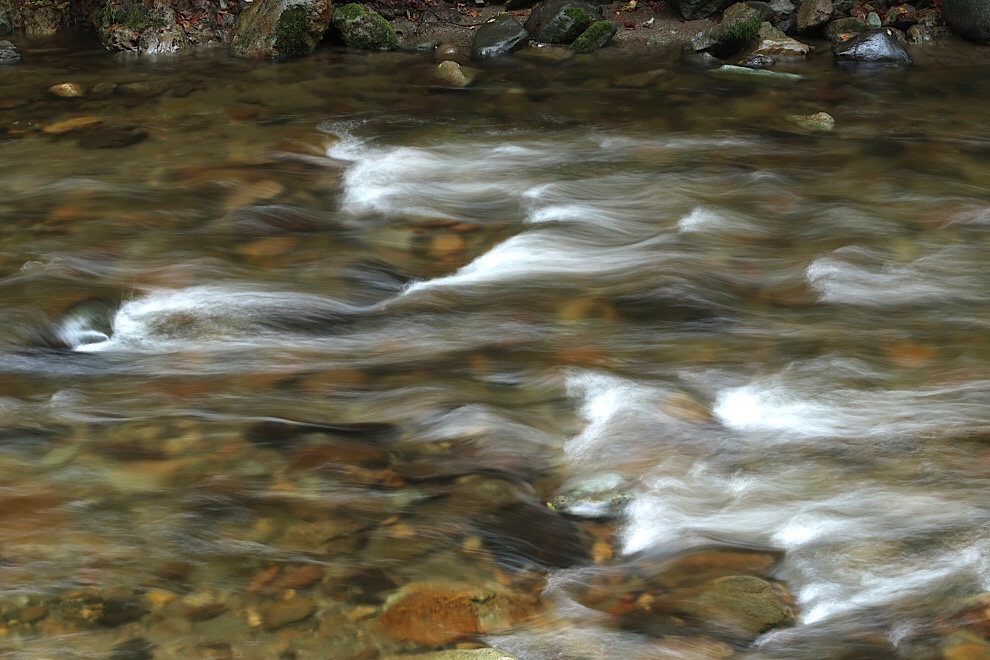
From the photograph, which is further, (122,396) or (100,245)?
(100,245)

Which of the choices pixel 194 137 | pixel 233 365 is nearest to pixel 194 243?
pixel 233 365

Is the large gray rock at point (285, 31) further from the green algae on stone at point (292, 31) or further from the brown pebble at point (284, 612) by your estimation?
the brown pebble at point (284, 612)

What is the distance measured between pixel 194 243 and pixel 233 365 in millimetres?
1853

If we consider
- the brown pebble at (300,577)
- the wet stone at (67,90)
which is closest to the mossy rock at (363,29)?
the wet stone at (67,90)

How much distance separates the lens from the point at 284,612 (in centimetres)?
353

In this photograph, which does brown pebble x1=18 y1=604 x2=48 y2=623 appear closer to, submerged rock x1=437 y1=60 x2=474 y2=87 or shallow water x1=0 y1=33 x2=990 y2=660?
shallow water x1=0 y1=33 x2=990 y2=660

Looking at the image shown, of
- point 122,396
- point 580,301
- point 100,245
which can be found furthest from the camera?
point 100,245

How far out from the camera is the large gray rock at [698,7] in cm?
1239

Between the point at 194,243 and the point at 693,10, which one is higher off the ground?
the point at 693,10

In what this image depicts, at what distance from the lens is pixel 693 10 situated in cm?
1250

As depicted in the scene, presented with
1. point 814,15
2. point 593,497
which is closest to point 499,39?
point 814,15

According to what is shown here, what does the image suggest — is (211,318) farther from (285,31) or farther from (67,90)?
(285,31)

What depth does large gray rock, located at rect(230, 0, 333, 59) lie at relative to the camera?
472 inches

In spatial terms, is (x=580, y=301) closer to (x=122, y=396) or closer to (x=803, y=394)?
(x=803, y=394)
